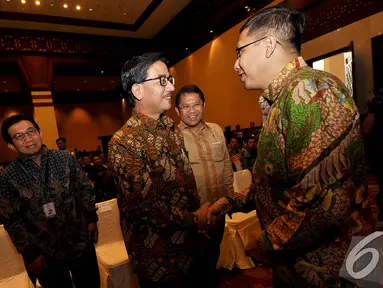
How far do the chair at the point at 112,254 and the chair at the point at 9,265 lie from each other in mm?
592

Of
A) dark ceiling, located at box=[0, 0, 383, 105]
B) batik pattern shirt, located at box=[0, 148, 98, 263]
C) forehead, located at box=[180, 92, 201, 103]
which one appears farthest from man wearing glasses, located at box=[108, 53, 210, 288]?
dark ceiling, located at box=[0, 0, 383, 105]

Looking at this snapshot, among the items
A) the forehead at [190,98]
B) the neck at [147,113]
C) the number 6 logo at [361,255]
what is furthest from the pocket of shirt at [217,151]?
the number 6 logo at [361,255]

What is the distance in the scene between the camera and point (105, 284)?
2.24 m

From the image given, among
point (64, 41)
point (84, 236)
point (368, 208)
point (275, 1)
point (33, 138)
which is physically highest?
point (64, 41)

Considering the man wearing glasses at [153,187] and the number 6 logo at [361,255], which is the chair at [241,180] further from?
the number 6 logo at [361,255]

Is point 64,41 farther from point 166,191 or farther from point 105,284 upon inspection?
point 166,191

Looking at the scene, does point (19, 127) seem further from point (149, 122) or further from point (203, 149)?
point (203, 149)

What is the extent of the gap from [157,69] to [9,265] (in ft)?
7.00

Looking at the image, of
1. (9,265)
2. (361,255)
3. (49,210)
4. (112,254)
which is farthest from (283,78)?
(9,265)

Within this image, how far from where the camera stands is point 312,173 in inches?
29.7

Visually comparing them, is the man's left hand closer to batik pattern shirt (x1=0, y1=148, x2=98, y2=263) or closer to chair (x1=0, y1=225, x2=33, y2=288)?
batik pattern shirt (x1=0, y1=148, x2=98, y2=263)

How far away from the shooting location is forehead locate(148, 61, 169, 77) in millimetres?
1259

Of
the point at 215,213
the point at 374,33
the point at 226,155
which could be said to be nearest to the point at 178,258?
the point at 215,213

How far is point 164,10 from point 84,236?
8.14 meters
